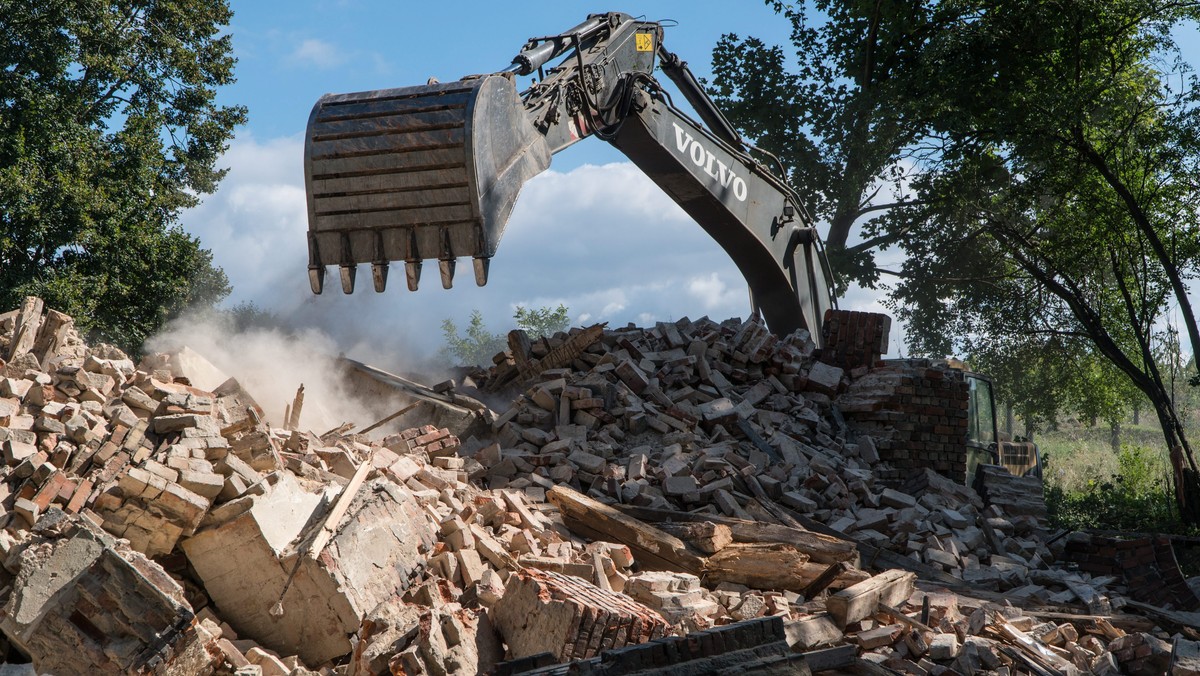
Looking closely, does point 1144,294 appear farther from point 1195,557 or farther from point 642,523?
point 642,523

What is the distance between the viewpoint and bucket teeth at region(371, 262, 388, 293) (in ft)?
24.7

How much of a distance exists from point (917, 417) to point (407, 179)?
716 centimetres

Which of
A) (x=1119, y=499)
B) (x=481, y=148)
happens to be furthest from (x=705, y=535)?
(x=1119, y=499)

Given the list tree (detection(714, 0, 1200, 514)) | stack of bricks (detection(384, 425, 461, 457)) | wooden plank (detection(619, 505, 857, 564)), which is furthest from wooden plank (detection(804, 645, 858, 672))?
tree (detection(714, 0, 1200, 514))

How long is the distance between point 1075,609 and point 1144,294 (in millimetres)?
11115

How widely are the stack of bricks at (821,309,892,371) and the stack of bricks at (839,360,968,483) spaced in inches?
34.0

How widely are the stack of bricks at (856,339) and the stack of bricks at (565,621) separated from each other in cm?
768

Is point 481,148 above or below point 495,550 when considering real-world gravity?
above

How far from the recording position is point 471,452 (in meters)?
9.56

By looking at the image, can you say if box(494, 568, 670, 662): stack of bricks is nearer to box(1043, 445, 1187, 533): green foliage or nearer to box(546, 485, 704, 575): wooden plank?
box(546, 485, 704, 575): wooden plank

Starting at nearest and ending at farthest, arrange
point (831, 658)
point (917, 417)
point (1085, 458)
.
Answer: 1. point (831, 658)
2. point (917, 417)
3. point (1085, 458)

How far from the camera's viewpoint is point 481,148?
7.30 metres

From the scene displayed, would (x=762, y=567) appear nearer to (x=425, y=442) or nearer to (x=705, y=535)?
(x=705, y=535)

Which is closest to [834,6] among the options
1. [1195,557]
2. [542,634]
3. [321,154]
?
[1195,557]
